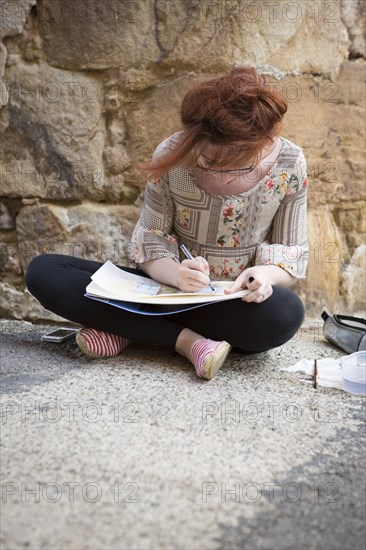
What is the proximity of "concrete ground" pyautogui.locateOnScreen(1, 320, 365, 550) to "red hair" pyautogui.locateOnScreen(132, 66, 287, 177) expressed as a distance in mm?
559

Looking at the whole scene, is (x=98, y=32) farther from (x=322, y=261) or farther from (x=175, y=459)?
(x=175, y=459)

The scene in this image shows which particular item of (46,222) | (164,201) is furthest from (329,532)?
(46,222)

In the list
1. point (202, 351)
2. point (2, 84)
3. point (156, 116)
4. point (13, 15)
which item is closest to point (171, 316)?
point (202, 351)

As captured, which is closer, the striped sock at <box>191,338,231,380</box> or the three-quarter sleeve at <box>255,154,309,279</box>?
the striped sock at <box>191,338,231,380</box>

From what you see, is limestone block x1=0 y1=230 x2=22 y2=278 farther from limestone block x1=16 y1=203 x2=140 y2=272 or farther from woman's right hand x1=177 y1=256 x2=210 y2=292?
woman's right hand x1=177 y1=256 x2=210 y2=292

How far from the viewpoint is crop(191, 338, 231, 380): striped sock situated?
1.47 metres

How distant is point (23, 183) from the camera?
7.01ft

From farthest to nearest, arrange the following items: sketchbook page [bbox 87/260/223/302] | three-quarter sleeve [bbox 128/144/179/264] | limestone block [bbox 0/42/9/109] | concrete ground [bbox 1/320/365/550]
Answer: limestone block [bbox 0/42/9/109], three-quarter sleeve [bbox 128/144/179/264], sketchbook page [bbox 87/260/223/302], concrete ground [bbox 1/320/365/550]

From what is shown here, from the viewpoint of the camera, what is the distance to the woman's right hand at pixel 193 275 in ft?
4.89

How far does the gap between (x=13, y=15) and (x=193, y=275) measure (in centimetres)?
118

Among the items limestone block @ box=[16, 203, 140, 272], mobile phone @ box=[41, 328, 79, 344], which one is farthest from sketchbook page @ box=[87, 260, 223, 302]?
limestone block @ box=[16, 203, 140, 272]

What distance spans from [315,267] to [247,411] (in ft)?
3.28

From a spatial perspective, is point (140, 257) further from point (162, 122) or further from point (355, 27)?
point (355, 27)

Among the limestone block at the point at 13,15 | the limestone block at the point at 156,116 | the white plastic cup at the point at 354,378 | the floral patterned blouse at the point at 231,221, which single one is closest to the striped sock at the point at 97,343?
the floral patterned blouse at the point at 231,221
